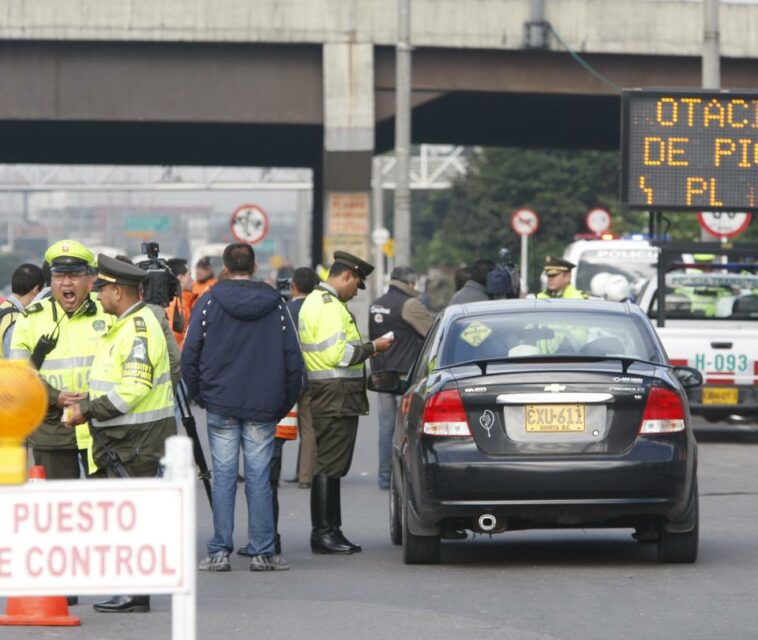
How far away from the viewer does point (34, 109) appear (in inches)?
1348

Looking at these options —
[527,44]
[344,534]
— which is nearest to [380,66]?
[527,44]

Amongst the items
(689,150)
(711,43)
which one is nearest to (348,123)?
(711,43)

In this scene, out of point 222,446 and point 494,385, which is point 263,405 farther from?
point 494,385

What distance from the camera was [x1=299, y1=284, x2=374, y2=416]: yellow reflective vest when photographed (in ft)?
39.4

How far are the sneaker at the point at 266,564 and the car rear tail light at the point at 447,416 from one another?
1.18 metres

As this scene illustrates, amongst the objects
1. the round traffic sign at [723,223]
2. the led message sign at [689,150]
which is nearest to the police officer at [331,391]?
the led message sign at [689,150]

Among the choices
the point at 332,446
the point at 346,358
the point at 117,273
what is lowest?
the point at 332,446

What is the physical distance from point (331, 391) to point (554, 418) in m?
2.04

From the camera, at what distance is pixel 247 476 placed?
35.7ft

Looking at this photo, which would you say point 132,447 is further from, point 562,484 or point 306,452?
point 306,452

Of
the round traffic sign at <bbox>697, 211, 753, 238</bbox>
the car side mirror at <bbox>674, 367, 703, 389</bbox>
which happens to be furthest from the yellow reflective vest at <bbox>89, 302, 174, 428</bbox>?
the round traffic sign at <bbox>697, 211, 753, 238</bbox>

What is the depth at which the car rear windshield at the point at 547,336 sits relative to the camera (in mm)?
10961

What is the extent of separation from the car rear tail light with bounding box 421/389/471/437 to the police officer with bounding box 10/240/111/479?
177 centimetres

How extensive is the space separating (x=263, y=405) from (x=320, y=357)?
1502 mm
